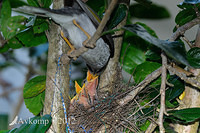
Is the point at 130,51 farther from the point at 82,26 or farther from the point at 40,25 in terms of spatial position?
the point at 40,25

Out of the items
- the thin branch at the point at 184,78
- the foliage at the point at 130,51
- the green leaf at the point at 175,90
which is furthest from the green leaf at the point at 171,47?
the green leaf at the point at 175,90

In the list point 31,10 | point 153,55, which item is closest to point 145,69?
point 153,55

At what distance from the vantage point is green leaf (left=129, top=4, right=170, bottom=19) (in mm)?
1960

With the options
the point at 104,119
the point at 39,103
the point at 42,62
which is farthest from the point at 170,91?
the point at 42,62

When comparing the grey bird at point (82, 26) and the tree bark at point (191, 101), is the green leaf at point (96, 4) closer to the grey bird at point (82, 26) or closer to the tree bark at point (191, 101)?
the grey bird at point (82, 26)

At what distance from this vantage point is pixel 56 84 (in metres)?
1.24

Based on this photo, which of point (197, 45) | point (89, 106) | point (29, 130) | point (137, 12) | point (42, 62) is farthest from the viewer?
point (42, 62)

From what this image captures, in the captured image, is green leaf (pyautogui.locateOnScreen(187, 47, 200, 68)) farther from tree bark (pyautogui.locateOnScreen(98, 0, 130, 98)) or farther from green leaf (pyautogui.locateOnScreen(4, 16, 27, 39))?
green leaf (pyautogui.locateOnScreen(4, 16, 27, 39))

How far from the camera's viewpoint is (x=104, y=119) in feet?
4.44

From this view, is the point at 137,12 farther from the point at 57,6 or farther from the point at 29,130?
the point at 29,130

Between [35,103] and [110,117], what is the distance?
553 mm

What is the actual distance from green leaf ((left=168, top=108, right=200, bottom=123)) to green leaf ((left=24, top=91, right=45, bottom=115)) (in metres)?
0.86

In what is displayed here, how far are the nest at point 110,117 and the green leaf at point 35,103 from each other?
10.9 inches

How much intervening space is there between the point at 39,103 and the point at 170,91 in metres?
0.84
